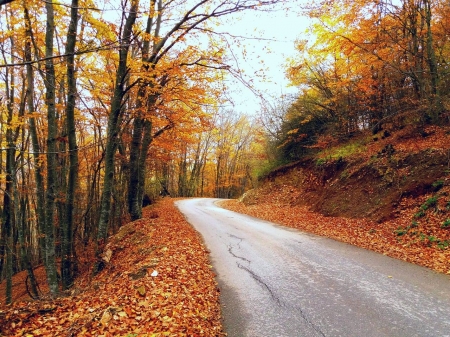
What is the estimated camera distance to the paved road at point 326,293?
3.95m

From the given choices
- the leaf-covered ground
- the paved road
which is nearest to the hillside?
the paved road

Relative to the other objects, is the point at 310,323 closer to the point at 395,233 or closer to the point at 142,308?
the point at 142,308

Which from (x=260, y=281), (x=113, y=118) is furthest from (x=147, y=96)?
(x=260, y=281)

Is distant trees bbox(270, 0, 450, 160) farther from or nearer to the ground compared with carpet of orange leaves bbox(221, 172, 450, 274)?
farther from the ground

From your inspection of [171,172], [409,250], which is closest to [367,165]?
[409,250]

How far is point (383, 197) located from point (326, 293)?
7.43 m

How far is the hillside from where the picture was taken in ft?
26.2

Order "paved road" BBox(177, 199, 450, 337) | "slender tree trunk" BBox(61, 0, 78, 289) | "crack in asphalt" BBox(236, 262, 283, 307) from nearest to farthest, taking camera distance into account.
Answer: "paved road" BBox(177, 199, 450, 337) → "crack in asphalt" BBox(236, 262, 283, 307) → "slender tree trunk" BBox(61, 0, 78, 289)

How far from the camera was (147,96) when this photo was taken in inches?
→ 431

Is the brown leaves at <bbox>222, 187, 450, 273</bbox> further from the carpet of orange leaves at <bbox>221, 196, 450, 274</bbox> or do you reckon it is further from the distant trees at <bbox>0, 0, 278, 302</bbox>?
the distant trees at <bbox>0, 0, 278, 302</bbox>

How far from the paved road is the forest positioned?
421 cm

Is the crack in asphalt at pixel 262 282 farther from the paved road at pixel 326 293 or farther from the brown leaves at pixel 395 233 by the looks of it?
the brown leaves at pixel 395 233

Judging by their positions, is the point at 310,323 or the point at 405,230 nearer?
the point at 310,323

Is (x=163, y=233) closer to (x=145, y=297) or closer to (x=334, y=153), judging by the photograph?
(x=145, y=297)
